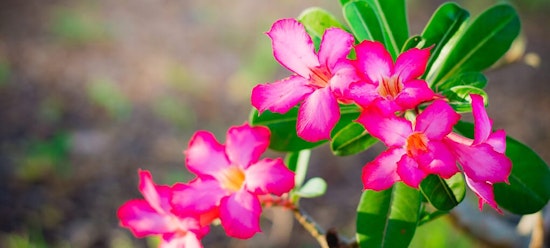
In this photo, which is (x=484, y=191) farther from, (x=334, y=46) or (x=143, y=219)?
(x=143, y=219)

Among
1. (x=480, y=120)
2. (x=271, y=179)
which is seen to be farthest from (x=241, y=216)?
(x=480, y=120)

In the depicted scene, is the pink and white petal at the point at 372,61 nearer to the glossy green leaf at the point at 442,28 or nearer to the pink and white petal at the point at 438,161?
the pink and white petal at the point at 438,161

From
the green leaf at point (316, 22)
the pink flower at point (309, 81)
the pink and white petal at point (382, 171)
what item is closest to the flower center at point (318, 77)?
the pink flower at point (309, 81)

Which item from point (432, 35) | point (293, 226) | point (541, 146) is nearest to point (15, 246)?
point (293, 226)

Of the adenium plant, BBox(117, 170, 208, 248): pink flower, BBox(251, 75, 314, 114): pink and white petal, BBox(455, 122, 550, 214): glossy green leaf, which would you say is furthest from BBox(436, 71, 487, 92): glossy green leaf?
BBox(117, 170, 208, 248): pink flower

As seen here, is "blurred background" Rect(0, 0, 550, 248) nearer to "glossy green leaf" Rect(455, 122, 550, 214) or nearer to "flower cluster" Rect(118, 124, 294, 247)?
"glossy green leaf" Rect(455, 122, 550, 214)

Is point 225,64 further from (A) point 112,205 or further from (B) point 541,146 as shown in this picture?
(B) point 541,146
